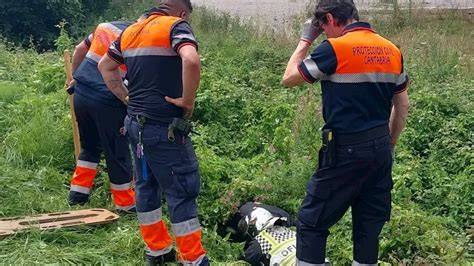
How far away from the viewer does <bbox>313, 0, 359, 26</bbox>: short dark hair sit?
358 centimetres

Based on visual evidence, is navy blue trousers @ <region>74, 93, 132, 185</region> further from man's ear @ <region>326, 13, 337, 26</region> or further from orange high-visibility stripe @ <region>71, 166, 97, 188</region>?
man's ear @ <region>326, 13, 337, 26</region>

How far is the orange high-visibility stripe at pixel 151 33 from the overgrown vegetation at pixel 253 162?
1.56m

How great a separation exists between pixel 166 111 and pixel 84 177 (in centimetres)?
173

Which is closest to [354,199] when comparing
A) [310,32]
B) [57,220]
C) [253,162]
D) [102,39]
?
[310,32]

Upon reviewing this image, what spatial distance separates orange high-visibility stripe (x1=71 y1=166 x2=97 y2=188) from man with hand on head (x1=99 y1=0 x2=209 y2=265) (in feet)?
4.54

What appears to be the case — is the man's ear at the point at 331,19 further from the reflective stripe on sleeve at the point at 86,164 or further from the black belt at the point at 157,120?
the reflective stripe on sleeve at the point at 86,164

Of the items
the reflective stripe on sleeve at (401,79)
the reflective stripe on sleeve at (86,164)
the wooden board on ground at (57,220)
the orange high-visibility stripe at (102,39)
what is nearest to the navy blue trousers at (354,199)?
the reflective stripe on sleeve at (401,79)

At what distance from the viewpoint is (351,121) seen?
3.60 meters

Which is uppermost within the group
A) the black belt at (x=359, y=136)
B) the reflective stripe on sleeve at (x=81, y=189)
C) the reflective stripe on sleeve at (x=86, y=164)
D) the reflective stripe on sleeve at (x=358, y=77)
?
the reflective stripe on sleeve at (x=358, y=77)

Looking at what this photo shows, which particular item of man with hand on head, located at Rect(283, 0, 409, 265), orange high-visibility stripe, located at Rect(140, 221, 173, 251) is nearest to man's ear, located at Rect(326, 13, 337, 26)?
man with hand on head, located at Rect(283, 0, 409, 265)

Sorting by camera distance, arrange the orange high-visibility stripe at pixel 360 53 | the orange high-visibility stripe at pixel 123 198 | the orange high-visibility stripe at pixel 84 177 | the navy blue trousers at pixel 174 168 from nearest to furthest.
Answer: the orange high-visibility stripe at pixel 360 53
the navy blue trousers at pixel 174 168
the orange high-visibility stripe at pixel 123 198
the orange high-visibility stripe at pixel 84 177

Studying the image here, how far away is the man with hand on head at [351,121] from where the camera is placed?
352 centimetres

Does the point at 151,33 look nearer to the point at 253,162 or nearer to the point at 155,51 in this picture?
the point at 155,51

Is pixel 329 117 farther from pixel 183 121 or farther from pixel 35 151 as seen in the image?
pixel 35 151
